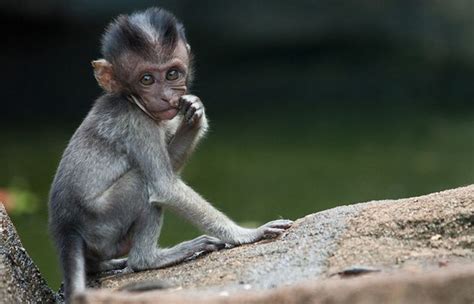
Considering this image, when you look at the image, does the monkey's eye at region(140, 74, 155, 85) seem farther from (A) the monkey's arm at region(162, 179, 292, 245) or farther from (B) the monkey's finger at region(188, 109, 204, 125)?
(A) the monkey's arm at region(162, 179, 292, 245)

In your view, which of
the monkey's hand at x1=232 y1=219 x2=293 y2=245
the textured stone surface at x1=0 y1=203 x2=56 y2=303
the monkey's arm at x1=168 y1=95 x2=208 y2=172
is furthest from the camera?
the monkey's arm at x1=168 y1=95 x2=208 y2=172

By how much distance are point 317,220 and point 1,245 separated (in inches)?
85.9

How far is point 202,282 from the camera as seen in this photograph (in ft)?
18.9

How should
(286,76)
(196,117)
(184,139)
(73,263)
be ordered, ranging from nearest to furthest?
(73,263) → (196,117) → (184,139) → (286,76)

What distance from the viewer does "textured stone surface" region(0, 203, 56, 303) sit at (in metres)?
6.10

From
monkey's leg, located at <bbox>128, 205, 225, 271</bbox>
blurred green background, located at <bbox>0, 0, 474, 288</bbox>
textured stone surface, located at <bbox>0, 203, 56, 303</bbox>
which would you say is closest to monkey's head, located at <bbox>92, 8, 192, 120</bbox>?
monkey's leg, located at <bbox>128, 205, 225, 271</bbox>

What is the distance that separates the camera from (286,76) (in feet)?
78.4

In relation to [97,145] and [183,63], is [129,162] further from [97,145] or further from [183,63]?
[183,63]

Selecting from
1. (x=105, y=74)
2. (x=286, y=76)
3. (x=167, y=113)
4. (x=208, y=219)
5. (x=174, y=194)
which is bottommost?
(x=208, y=219)

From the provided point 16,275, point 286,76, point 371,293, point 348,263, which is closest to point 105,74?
point 16,275

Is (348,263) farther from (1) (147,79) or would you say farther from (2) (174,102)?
(1) (147,79)

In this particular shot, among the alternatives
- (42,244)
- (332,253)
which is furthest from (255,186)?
(332,253)

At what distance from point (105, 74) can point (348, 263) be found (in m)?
2.47

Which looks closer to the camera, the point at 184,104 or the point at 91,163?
the point at 91,163
